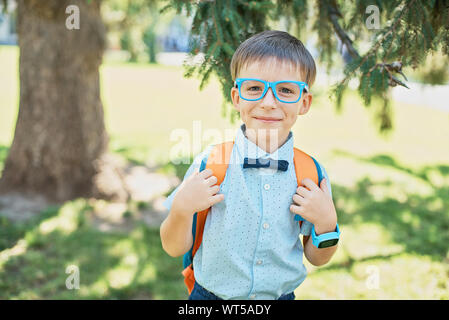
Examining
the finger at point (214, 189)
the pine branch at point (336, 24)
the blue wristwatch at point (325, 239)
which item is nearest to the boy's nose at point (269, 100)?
the finger at point (214, 189)

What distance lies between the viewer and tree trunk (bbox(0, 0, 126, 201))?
14.6ft

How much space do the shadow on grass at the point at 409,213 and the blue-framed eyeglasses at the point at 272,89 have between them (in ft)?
10.2

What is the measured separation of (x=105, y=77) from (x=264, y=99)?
19.7 m

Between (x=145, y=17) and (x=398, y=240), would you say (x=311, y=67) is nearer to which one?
(x=398, y=240)

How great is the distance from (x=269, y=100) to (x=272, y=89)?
45mm

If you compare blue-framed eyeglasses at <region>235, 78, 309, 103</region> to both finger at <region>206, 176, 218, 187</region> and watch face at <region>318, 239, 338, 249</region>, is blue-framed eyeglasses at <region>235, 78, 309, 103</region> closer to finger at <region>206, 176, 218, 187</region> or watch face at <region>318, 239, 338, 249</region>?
finger at <region>206, 176, 218, 187</region>

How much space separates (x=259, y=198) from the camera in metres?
1.61

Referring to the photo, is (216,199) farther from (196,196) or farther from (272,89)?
(272,89)

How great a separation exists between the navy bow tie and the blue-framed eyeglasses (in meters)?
0.24

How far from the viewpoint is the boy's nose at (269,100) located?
1.52m

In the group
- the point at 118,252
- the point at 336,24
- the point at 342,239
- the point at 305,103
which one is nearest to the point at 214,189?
the point at 305,103

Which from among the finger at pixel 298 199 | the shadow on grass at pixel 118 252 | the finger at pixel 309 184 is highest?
the finger at pixel 309 184

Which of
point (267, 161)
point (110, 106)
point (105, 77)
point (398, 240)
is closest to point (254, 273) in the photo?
point (267, 161)

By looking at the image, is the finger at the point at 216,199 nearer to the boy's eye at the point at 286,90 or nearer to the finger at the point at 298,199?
the finger at the point at 298,199
